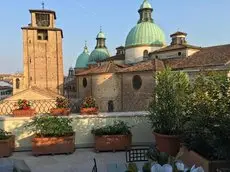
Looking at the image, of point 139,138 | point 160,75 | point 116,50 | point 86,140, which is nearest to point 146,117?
point 139,138

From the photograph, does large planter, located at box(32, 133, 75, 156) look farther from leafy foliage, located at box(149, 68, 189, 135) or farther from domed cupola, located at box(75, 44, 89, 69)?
domed cupola, located at box(75, 44, 89, 69)

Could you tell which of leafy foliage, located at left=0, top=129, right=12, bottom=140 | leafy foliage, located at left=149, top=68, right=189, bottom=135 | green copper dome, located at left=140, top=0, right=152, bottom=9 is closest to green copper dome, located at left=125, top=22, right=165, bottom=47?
green copper dome, located at left=140, top=0, right=152, bottom=9

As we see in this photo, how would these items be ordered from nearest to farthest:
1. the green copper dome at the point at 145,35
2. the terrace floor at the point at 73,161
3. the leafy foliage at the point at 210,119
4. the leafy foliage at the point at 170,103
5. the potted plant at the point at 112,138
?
the leafy foliage at the point at 210,119 → the terrace floor at the point at 73,161 → the leafy foliage at the point at 170,103 → the potted plant at the point at 112,138 → the green copper dome at the point at 145,35

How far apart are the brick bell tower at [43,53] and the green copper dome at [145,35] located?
410 inches

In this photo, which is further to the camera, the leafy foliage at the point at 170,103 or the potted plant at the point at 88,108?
the potted plant at the point at 88,108

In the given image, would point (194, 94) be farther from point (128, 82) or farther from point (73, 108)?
point (128, 82)

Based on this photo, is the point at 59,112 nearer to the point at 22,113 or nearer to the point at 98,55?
the point at 22,113

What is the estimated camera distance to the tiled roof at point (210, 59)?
2206 centimetres

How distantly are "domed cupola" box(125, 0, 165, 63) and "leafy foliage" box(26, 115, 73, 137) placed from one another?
27.2 metres

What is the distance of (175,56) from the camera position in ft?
97.6

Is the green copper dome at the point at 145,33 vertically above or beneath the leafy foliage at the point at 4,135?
above

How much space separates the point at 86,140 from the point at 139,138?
1.66 meters

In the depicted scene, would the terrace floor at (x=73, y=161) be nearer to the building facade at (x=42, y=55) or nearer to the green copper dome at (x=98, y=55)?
the building facade at (x=42, y=55)

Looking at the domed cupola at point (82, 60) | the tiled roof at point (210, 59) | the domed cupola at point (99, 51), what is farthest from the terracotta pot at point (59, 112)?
the domed cupola at point (82, 60)
